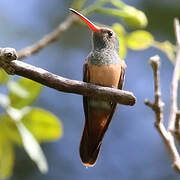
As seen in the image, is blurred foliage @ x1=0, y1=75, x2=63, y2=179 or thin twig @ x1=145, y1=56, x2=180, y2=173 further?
blurred foliage @ x1=0, y1=75, x2=63, y2=179

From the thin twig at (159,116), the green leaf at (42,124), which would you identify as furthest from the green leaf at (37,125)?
the thin twig at (159,116)

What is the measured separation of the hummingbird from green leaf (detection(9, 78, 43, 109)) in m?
0.26

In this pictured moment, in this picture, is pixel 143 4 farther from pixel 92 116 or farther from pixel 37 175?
pixel 92 116

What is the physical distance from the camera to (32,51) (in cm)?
193

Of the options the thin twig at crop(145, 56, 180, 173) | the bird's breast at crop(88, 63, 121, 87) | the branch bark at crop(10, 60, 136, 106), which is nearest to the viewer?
the branch bark at crop(10, 60, 136, 106)

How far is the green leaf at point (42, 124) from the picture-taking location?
192 cm

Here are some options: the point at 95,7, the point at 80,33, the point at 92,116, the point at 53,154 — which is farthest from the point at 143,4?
the point at 92,116

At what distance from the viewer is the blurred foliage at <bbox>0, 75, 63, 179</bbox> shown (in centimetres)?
185

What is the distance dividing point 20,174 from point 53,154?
2.17 ft

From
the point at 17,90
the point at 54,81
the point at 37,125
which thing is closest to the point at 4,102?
the point at 17,90

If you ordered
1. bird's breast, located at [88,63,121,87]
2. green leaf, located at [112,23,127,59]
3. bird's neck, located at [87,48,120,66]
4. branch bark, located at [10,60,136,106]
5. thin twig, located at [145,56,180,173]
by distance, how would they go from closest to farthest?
branch bark, located at [10,60,136,106], thin twig, located at [145,56,180,173], bird's breast, located at [88,63,121,87], bird's neck, located at [87,48,120,66], green leaf, located at [112,23,127,59]

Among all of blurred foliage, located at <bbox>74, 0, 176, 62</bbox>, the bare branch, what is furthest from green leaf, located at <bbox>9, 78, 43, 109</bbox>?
blurred foliage, located at <bbox>74, 0, 176, 62</bbox>

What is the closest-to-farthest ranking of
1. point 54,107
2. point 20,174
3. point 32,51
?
point 32,51
point 20,174
point 54,107

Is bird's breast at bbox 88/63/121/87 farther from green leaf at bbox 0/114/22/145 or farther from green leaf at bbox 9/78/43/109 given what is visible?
green leaf at bbox 0/114/22/145
